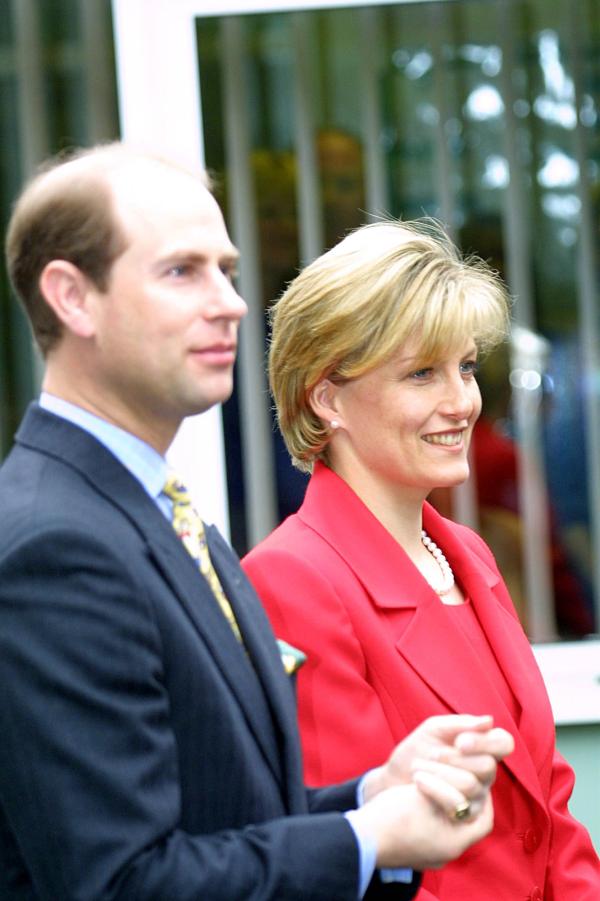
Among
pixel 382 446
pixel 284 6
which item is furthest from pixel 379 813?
pixel 284 6

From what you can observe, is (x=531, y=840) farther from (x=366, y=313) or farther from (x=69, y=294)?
(x=69, y=294)

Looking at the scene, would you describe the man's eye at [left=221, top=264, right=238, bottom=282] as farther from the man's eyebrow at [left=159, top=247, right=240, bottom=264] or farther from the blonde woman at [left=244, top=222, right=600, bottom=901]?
the blonde woman at [left=244, top=222, right=600, bottom=901]

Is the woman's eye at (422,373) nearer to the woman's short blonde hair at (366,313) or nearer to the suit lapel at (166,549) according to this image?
the woman's short blonde hair at (366,313)

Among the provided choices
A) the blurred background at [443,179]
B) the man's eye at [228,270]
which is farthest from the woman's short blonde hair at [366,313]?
the blurred background at [443,179]

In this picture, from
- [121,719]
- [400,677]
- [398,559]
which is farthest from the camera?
[398,559]

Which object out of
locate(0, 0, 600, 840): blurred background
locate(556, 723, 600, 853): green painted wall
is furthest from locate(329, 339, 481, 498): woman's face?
locate(0, 0, 600, 840): blurred background

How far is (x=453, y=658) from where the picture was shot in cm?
189

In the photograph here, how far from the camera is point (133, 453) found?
1262 mm

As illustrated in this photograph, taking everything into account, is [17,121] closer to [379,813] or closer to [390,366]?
[390,366]

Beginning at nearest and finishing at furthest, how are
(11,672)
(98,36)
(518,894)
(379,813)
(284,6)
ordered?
(11,672), (379,813), (518,894), (284,6), (98,36)

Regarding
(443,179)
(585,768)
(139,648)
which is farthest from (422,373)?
(443,179)

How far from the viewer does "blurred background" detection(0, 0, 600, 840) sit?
3.75m

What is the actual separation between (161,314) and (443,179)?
296cm

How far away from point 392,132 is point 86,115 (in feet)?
3.08
